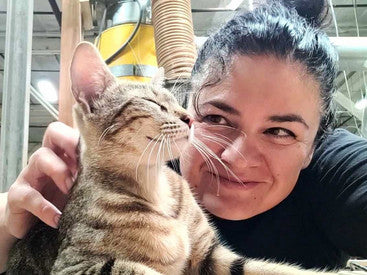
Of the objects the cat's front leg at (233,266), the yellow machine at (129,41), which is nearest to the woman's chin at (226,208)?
the cat's front leg at (233,266)

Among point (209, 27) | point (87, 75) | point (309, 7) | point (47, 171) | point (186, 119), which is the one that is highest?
point (209, 27)

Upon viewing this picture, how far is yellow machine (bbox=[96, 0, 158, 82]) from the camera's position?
6.00 ft

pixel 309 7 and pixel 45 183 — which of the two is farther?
pixel 309 7

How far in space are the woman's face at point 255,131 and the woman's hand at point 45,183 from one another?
318mm

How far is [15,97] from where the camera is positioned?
5.50 ft

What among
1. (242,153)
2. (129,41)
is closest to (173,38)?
(129,41)

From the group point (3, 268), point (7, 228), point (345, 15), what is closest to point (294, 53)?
point (7, 228)

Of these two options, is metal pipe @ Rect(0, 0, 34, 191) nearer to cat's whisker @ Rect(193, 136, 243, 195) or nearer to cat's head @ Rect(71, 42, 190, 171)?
cat's head @ Rect(71, 42, 190, 171)

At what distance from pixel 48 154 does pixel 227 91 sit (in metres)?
0.49

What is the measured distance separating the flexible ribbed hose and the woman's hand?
1.90 feet

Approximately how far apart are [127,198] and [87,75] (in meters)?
0.32

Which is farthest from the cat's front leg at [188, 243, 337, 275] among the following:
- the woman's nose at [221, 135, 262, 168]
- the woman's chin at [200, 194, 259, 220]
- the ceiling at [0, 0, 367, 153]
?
the ceiling at [0, 0, 367, 153]

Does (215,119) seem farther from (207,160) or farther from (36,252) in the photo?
(36,252)

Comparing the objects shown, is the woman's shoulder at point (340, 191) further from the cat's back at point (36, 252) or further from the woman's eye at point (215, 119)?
the cat's back at point (36, 252)
